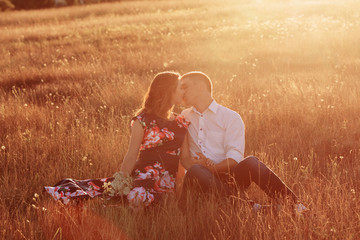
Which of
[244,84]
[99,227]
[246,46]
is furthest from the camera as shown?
[246,46]

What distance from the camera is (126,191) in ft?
13.9

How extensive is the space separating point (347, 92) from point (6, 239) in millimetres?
5293

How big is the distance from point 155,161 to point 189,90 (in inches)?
30.4

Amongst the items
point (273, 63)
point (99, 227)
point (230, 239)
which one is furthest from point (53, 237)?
point (273, 63)

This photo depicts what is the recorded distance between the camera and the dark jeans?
13.4ft

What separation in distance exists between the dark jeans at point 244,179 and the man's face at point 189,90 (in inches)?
28.8

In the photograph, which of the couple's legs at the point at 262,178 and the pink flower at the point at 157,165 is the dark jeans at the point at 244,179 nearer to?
the couple's legs at the point at 262,178

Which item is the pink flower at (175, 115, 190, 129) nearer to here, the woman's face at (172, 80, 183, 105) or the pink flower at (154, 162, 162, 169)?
the woman's face at (172, 80, 183, 105)

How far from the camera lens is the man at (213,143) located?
4.26 metres

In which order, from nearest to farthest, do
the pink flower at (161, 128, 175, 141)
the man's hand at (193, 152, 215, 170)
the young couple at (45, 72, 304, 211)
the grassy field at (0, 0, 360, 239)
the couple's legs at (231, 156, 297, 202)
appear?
1. the grassy field at (0, 0, 360, 239)
2. the couple's legs at (231, 156, 297, 202)
3. the young couple at (45, 72, 304, 211)
4. the man's hand at (193, 152, 215, 170)
5. the pink flower at (161, 128, 175, 141)

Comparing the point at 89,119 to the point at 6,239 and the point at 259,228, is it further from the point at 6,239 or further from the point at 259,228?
the point at 259,228

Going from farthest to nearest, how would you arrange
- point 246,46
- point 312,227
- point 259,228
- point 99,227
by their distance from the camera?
point 246,46, point 99,227, point 259,228, point 312,227

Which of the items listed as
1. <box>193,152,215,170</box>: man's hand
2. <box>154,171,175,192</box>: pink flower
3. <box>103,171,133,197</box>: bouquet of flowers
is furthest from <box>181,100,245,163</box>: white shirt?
<box>103,171,133,197</box>: bouquet of flowers

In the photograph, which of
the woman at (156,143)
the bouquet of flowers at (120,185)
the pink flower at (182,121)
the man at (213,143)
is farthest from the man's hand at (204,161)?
the bouquet of flowers at (120,185)
